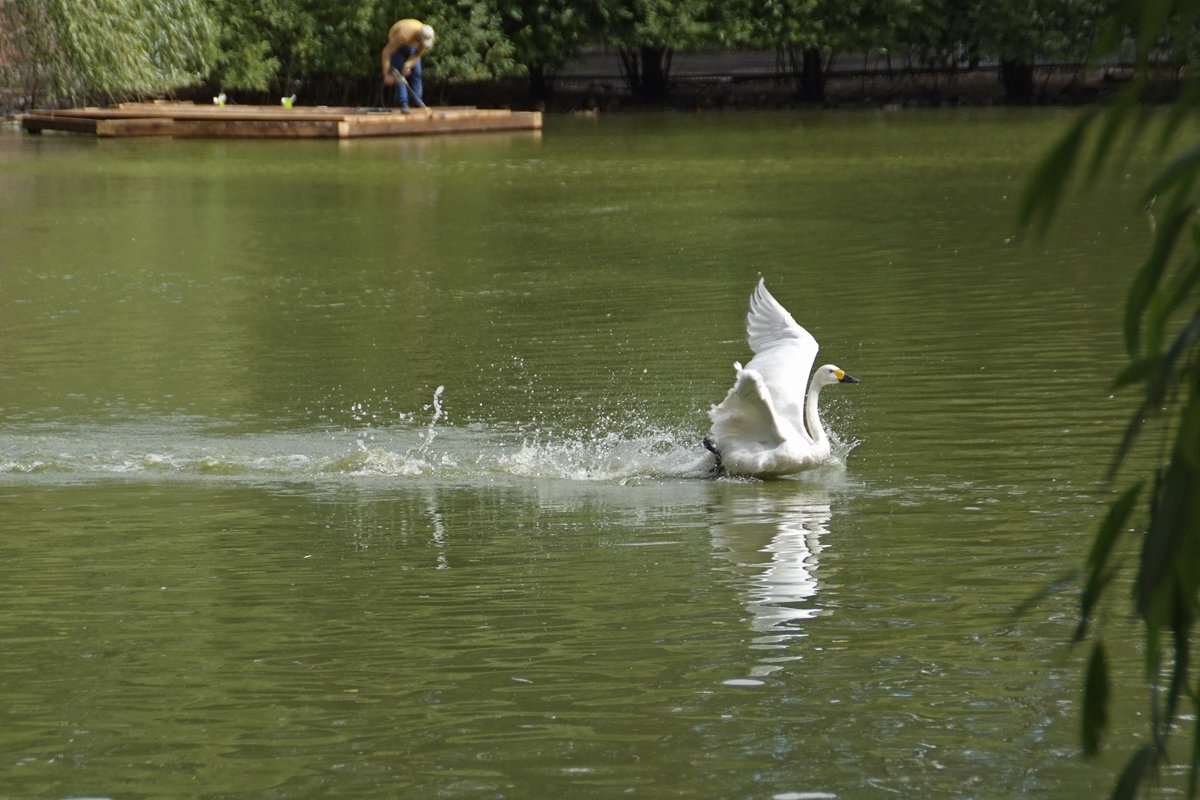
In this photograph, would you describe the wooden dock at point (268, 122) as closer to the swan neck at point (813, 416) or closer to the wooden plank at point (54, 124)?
the wooden plank at point (54, 124)

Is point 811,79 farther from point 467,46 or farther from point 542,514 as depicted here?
point 542,514

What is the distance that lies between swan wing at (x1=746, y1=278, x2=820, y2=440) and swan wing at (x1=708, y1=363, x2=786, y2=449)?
0.09 m

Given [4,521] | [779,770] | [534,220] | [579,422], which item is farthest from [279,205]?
[779,770]

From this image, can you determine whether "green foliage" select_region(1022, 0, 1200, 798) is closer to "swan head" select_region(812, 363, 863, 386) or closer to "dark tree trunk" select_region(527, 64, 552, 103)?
"swan head" select_region(812, 363, 863, 386)

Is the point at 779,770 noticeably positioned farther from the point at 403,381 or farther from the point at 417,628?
the point at 403,381

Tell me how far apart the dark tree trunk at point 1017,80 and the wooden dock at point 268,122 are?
12.5 meters

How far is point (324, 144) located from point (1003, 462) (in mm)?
23777

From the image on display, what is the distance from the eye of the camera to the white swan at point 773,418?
30.1ft

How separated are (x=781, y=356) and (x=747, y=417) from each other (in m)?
0.77

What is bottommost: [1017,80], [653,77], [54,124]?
[54,124]

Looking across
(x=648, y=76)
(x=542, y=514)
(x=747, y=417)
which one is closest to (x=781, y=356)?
(x=747, y=417)

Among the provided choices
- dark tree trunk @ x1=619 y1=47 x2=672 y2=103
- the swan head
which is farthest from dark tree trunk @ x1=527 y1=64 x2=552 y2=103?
the swan head

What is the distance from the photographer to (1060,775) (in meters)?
5.14

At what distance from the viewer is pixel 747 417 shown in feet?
30.6
